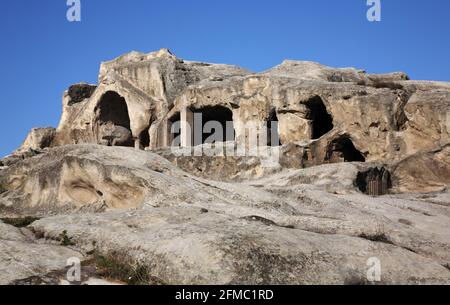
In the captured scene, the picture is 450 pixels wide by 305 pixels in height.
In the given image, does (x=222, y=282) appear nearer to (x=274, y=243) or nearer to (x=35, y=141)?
(x=274, y=243)

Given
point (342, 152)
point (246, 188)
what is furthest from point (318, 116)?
point (246, 188)

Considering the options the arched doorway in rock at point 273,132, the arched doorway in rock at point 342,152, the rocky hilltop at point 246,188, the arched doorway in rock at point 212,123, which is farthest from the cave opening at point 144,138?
the arched doorway in rock at point 342,152

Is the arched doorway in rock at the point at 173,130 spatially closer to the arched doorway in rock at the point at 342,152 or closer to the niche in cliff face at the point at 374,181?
the arched doorway in rock at the point at 342,152

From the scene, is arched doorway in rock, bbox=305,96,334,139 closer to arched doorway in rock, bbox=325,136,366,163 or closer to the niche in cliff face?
arched doorway in rock, bbox=325,136,366,163

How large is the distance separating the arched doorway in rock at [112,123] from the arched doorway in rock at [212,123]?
9944mm

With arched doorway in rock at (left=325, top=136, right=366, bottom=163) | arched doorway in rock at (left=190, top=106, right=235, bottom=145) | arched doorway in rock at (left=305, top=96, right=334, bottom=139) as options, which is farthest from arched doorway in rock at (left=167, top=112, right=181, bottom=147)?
arched doorway in rock at (left=325, top=136, right=366, bottom=163)

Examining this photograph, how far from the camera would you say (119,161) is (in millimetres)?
21031

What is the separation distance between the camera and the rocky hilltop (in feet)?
42.0

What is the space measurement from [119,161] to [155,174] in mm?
2162

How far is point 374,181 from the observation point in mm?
29266

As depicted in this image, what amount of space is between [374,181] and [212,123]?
1798 cm

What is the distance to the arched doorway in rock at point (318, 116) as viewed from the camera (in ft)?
126

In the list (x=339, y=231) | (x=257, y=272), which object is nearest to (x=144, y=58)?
(x=339, y=231)

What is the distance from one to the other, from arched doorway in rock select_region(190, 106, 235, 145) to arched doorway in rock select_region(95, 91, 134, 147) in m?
9.94
